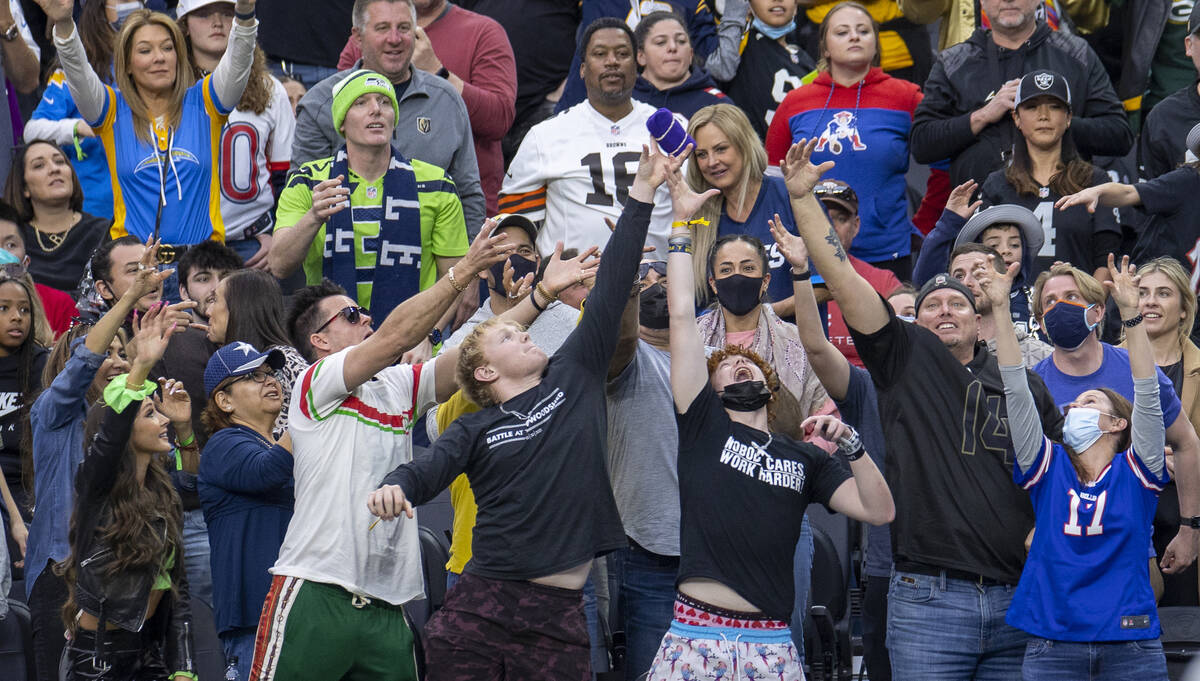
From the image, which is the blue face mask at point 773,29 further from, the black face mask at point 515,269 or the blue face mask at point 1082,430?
the blue face mask at point 1082,430

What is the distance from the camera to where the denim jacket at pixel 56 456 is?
685 centimetres

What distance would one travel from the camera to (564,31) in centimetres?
1055

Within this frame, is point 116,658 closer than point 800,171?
No

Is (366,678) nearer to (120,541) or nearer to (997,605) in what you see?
(120,541)

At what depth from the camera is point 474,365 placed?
584 centimetres

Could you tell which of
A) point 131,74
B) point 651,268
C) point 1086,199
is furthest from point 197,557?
point 1086,199

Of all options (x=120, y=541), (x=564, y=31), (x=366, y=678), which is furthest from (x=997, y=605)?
(x=564, y=31)

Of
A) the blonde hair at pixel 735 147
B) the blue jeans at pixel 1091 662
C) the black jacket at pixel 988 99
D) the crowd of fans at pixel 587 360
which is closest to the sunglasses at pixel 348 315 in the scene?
the crowd of fans at pixel 587 360

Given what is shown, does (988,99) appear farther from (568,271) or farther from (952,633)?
(952,633)

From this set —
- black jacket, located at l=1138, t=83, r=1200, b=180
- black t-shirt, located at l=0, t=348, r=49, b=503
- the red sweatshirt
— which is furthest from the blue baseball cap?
black jacket, located at l=1138, t=83, r=1200, b=180

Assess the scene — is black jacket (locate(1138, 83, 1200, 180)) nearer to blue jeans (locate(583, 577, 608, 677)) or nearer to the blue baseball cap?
blue jeans (locate(583, 577, 608, 677))

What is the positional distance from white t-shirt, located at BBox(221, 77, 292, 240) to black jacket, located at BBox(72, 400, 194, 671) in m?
2.54

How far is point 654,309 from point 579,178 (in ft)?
6.82

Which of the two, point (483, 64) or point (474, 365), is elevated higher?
point (483, 64)
